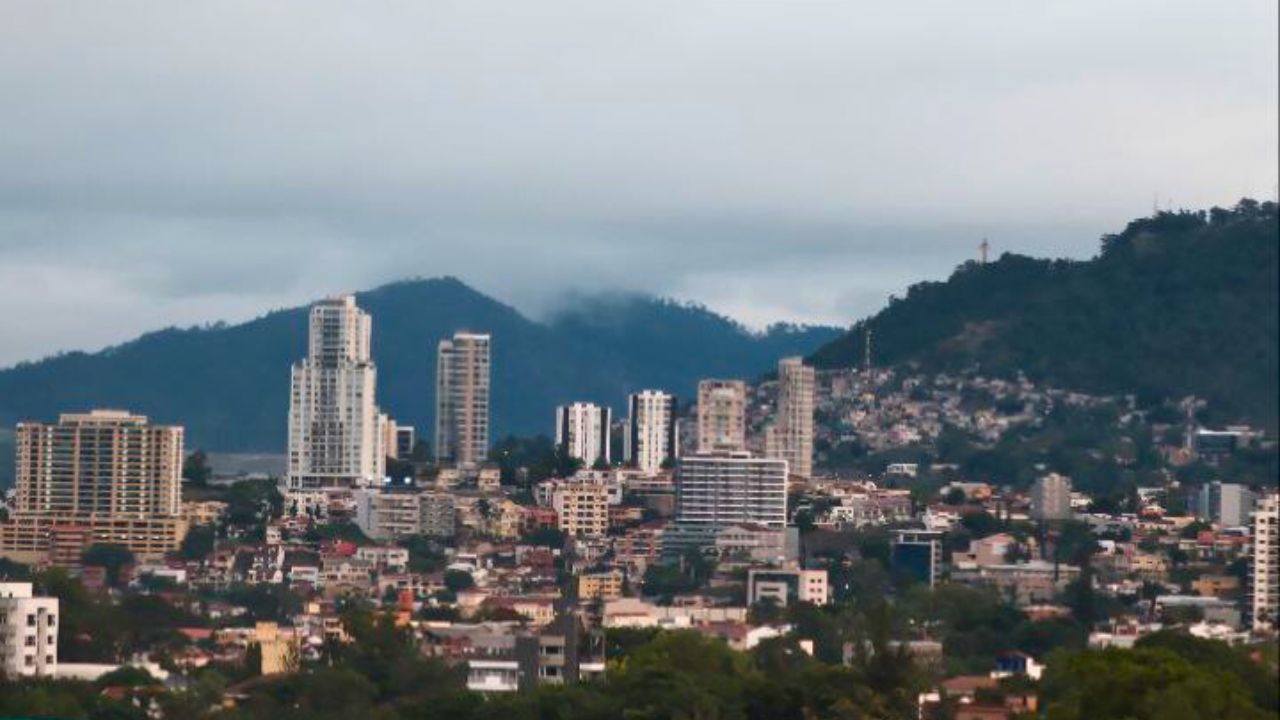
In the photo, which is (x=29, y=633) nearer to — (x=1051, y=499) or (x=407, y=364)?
(x=1051, y=499)

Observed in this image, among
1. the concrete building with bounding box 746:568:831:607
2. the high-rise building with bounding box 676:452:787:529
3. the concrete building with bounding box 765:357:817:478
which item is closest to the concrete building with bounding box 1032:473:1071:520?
the high-rise building with bounding box 676:452:787:529

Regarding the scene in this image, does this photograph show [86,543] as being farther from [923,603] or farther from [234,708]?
[234,708]

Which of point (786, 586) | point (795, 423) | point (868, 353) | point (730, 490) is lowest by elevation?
point (786, 586)

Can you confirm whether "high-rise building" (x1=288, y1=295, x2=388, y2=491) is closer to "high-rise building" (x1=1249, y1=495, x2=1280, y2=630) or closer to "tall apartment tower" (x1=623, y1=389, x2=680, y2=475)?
"tall apartment tower" (x1=623, y1=389, x2=680, y2=475)

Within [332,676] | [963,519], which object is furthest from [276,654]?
[963,519]

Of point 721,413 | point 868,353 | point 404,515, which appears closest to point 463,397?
point 721,413

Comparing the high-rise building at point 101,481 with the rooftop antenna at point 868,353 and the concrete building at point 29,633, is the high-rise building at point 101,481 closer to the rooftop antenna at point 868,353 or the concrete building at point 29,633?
the concrete building at point 29,633

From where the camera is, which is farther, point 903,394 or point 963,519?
point 903,394
